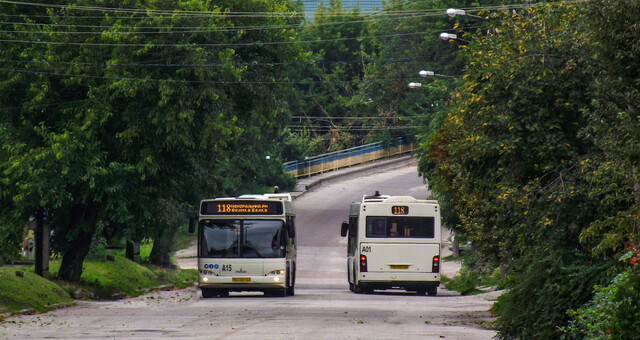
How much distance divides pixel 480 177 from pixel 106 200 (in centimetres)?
1283

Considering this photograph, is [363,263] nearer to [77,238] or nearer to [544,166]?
[77,238]

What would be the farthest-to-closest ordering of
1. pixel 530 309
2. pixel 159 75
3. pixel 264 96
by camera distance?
pixel 264 96
pixel 159 75
pixel 530 309

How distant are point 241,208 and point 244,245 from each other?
3.70 ft

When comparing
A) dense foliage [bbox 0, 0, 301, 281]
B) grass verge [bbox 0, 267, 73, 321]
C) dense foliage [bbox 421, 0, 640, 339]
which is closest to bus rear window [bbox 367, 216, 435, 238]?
dense foliage [bbox 0, 0, 301, 281]

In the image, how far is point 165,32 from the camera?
26.6 meters

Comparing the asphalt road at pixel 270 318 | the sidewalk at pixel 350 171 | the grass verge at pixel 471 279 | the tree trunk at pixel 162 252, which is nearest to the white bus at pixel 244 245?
the asphalt road at pixel 270 318

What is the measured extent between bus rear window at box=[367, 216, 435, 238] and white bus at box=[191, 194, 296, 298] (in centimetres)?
343

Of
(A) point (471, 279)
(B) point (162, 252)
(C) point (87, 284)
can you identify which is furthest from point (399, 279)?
(B) point (162, 252)

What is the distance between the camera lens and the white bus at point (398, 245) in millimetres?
31547

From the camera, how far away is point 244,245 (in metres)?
29.2

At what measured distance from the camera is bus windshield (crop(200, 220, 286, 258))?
29.1 metres

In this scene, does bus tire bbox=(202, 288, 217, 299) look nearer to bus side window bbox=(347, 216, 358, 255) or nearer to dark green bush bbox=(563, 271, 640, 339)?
bus side window bbox=(347, 216, 358, 255)

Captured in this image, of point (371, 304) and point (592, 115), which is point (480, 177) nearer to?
point (592, 115)

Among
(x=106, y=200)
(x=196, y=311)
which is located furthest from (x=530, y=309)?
(x=106, y=200)
